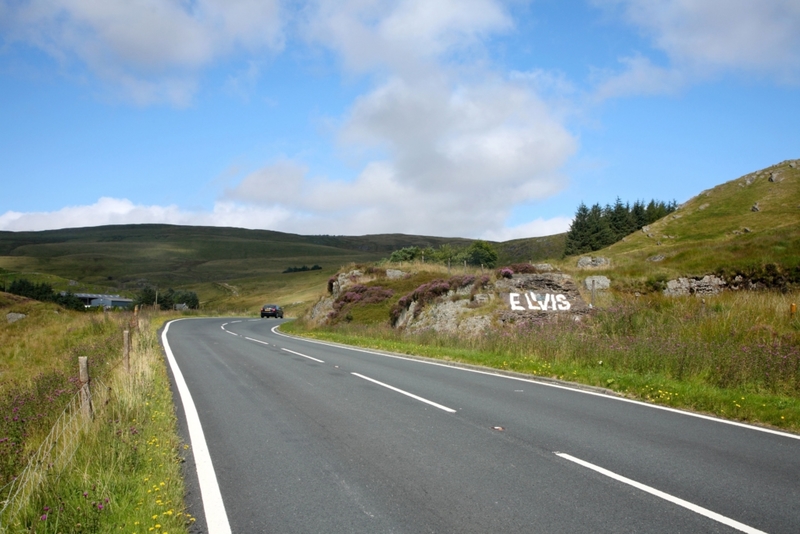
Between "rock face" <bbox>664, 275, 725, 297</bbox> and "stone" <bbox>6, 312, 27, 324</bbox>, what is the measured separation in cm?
3626

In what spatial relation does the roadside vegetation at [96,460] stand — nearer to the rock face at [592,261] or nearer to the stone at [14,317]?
the stone at [14,317]

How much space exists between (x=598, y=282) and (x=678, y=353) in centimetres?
1698

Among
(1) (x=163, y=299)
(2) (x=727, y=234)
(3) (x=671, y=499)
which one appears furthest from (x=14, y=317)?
(2) (x=727, y=234)

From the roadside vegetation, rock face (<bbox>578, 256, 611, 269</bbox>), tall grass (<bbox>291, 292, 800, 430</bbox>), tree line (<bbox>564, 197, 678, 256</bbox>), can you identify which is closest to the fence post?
the roadside vegetation

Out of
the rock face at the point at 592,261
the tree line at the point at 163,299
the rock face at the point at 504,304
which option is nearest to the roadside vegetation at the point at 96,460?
the rock face at the point at 504,304

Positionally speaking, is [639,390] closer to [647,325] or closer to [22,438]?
[647,325]

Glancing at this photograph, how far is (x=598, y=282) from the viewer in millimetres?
28781

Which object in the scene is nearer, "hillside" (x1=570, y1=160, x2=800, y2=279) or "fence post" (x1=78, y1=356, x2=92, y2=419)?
"fence post" (x1=78, y1=356, x2=92, y2=419)

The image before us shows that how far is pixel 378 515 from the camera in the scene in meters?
4.92

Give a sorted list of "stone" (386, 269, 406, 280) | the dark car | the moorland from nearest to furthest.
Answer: the moorland
"stone" (386, 269, 406, 280)
the dark car

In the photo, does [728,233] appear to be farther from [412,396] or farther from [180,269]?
[180,269]

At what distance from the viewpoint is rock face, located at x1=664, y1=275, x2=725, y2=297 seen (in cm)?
2723

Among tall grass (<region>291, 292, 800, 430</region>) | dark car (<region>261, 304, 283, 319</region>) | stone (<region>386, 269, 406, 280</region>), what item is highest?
stone (<region>386, 269, 406, 280</region>)

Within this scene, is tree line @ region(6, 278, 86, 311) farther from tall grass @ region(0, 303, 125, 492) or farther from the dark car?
tall grass @ region(0, 303, 125, 492)
